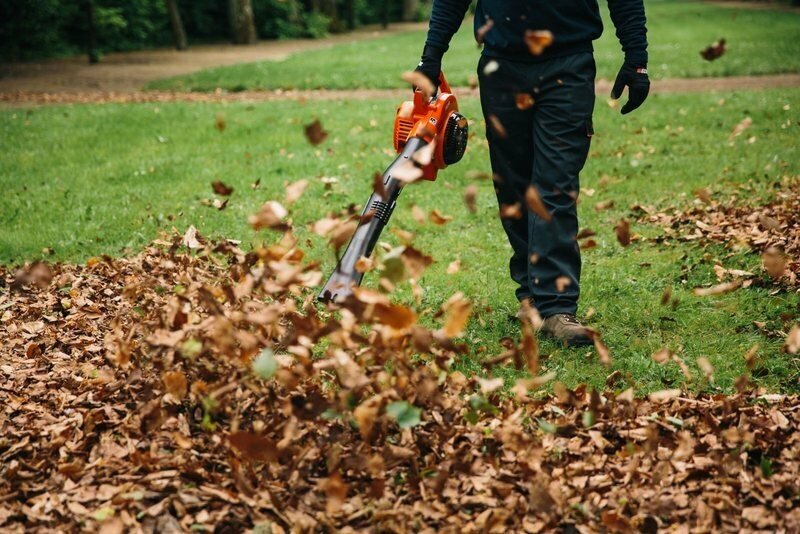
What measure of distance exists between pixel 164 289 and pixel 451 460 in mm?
2444

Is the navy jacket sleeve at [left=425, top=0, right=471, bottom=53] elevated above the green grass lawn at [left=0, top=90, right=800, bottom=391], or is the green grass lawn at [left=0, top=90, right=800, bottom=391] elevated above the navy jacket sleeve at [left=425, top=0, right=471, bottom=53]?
the navy jacket sleeve at [left=425, top=0, right=471, bottom=53]

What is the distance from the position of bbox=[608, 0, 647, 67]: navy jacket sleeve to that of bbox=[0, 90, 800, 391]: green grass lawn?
1394 millimetres

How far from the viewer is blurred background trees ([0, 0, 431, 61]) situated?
20219 millimetres

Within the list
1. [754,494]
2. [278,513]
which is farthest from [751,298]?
[278,513]

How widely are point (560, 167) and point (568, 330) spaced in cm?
81

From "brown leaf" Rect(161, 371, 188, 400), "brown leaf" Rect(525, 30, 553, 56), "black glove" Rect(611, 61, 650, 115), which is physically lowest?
"brown leaf" Rect(161, 371, 188, 400)

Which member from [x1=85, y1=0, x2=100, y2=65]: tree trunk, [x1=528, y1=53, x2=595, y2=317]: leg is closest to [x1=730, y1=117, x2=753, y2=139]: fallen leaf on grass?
[x1=528, y1=53, x2=595, y2=317]: leg

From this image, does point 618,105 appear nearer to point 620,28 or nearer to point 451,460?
point 620,28

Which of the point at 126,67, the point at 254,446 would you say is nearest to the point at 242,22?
the point at 126,67

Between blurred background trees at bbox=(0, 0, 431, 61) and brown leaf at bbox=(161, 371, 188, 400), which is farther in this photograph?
blurred background trees at bbox=(0, 0, 431, 61)

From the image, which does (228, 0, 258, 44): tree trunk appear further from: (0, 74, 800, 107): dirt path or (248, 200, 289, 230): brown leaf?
(248, 200, 289, 230): brown leaf

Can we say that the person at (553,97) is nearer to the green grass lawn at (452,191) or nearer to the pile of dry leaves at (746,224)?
the green grass lawn at (452,191)

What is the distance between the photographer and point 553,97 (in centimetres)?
362

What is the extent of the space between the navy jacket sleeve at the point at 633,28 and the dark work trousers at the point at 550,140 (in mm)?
196
